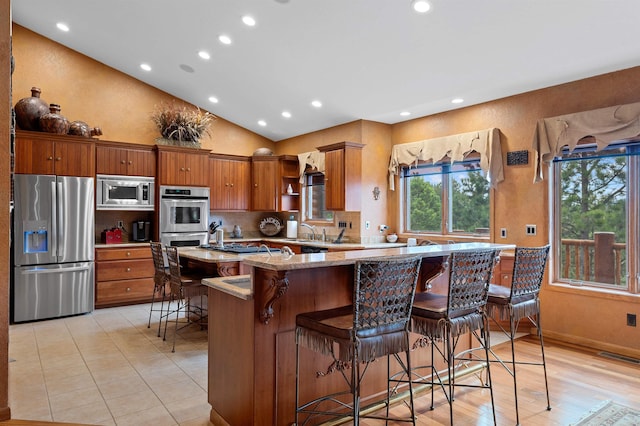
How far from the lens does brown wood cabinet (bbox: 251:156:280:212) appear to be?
→ 23.4 feet

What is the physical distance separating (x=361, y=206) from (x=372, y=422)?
3672 millimetres

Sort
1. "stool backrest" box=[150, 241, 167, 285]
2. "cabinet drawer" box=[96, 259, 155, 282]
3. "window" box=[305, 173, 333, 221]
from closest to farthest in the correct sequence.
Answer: "stool backrest" box=[150, 241, 167, 285]
"cabinet drawer" box=[96, 259, 155, 282]
"window" box=[305, 173, 333, 221]

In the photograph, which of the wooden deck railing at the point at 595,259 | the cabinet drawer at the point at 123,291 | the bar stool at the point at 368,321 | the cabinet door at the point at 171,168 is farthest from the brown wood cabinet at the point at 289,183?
the bar stool at the point at 368,321

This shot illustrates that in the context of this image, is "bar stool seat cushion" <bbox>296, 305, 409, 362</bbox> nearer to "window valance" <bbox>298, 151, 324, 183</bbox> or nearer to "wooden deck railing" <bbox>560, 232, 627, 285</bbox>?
"wooden deck railing" <bbox>560, 232, 627, 285</bbox>

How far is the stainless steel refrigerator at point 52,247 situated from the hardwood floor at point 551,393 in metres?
4.35

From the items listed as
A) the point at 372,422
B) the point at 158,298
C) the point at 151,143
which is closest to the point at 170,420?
the point at 372,422

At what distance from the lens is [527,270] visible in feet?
8.79

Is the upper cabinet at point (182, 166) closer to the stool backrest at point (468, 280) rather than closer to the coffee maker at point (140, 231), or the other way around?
the coffee maker at point (140, 231)

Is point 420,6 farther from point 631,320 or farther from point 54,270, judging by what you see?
point 54,270

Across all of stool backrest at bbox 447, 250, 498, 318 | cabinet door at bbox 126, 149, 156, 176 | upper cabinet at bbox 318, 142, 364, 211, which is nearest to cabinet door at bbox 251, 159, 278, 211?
upper cabinet at bbox 318, 142, 364, 211

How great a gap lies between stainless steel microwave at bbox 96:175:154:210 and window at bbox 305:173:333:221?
257 centimetres

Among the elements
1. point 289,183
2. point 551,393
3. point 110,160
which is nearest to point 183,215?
point 110,160

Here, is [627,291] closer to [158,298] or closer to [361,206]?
[361,206]

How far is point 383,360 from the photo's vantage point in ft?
9.05
